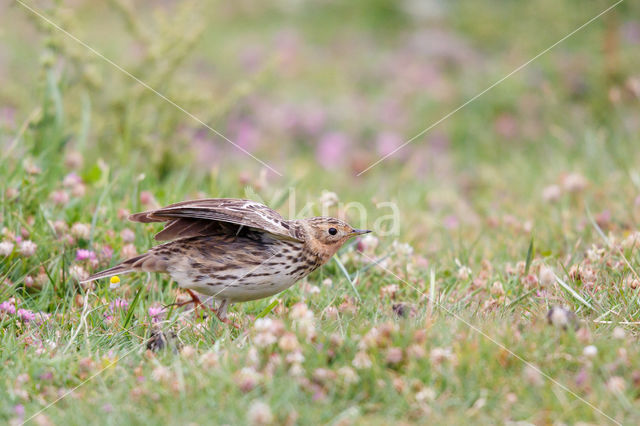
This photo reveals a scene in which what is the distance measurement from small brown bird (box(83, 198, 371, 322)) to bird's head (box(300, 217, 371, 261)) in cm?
1

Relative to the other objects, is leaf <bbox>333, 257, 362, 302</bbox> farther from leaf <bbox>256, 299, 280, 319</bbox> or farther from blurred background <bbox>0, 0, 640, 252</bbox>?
blurred background <bbox>0, 0, 640, 252</bbox>

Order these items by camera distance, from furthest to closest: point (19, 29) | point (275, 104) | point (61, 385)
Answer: point (19, 29) < point (275, 104) < point (61, 385)

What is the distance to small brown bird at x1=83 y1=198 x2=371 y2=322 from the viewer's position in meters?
4.63

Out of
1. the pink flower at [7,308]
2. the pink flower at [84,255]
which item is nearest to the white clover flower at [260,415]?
the pink flower at [7,308]

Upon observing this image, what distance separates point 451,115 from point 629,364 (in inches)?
296

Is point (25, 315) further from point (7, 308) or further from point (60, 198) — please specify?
point (60, 198)

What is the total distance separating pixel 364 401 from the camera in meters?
3.59

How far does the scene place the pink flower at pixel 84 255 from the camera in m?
5.30

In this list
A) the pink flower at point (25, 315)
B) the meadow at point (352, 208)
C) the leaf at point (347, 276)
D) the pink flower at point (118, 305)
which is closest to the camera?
the meadow at point (352, 208)

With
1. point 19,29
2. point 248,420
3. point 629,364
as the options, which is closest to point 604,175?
point 629,364

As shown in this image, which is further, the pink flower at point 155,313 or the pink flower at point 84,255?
the pink flower at point 84,255

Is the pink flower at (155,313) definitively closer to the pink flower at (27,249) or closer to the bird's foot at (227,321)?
the bird's foot at (227,321)

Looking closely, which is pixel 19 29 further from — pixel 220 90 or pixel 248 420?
pixel 248 420

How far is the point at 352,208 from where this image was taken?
23.5ft
